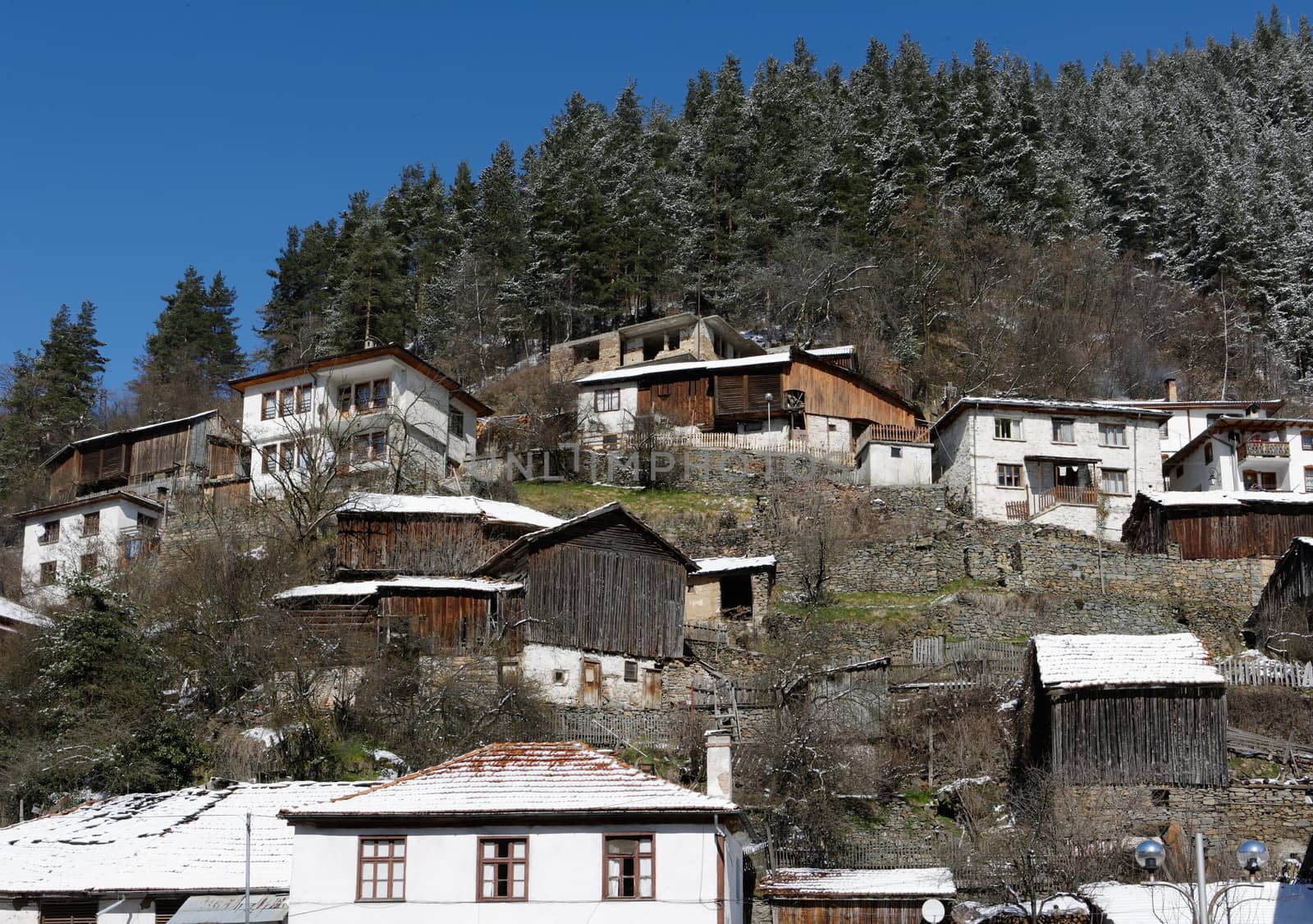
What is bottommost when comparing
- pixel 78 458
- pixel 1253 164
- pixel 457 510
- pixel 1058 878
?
pixel 1058 878

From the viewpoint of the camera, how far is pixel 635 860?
77.0ft

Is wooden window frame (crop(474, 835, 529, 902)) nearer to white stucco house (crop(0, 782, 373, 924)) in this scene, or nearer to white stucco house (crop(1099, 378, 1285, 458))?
white stucco house (crop(0, 782, 373, 924))

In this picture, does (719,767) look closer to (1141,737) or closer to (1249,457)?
(1141,737)

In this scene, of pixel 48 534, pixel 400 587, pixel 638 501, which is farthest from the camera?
pixel 48 534

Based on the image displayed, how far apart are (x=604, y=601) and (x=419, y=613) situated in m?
5.49

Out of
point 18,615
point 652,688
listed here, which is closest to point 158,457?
point 18,615

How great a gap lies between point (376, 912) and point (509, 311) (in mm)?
60788

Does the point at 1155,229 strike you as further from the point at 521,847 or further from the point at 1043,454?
the point at 521,847

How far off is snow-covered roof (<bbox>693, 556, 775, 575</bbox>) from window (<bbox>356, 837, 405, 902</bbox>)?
70.9 ft

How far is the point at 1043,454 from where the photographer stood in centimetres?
5525

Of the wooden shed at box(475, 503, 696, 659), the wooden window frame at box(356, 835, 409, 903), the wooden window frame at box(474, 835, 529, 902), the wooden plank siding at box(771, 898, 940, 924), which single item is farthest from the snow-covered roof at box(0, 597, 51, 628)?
the wooden plank siding at box(771, 898, 940, 924)

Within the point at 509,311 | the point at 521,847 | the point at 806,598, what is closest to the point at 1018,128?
the point at 509,311

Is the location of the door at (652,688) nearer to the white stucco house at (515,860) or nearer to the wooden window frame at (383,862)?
the white stucco house at (515,860)

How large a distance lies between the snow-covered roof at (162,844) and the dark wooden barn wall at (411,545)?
15.4 meters
